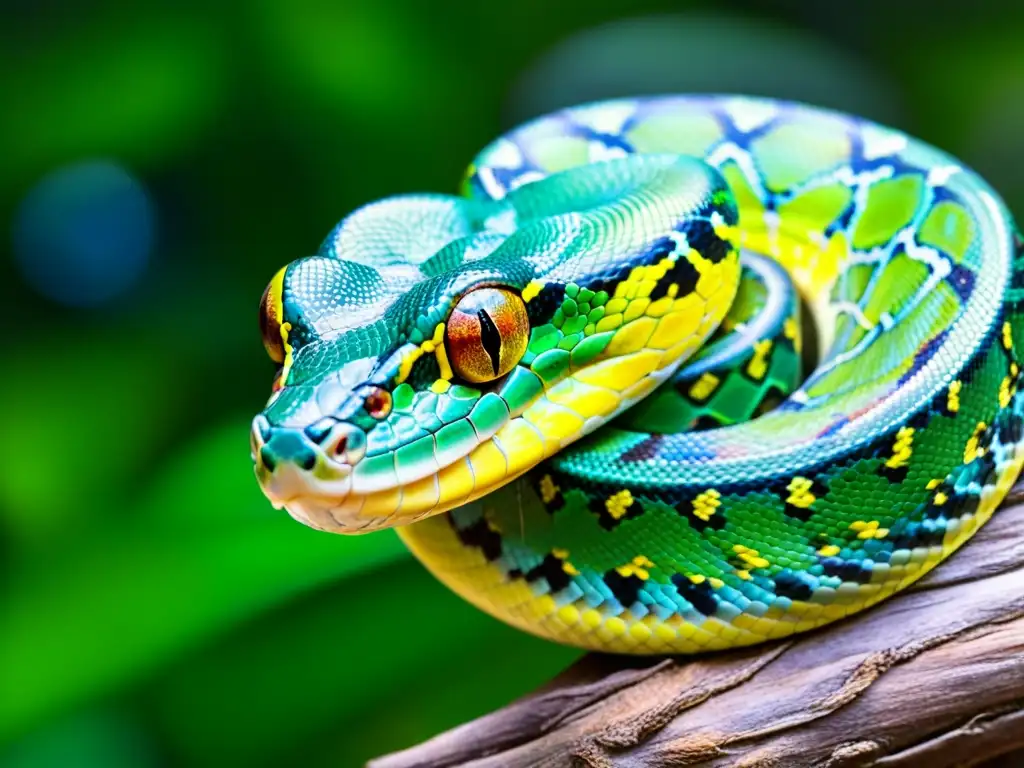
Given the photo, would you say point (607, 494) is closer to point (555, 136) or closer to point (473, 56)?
point (555, 136)

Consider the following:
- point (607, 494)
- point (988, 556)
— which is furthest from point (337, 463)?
point (988, 556)

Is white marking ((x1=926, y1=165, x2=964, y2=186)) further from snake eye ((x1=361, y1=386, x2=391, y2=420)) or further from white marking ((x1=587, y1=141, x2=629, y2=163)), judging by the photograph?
snake eye ((x1=361, y1=386, x2=391, y2=420))

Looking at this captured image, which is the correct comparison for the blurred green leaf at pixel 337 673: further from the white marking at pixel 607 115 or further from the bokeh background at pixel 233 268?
the white marking at pixel 607 115

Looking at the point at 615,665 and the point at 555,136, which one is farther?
the point at 555,136

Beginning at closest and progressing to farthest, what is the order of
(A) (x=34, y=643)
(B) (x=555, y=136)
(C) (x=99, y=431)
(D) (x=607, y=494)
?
(D) (x=607, y=494) < (B) (x=555, y=136) < (A) (x=34, y=643) < (C) (x=99, y=431)

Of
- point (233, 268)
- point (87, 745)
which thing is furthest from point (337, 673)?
point (233, 268)

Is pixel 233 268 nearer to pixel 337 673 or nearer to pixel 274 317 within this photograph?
pixel 337 673

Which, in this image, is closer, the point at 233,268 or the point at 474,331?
the point at 474,331
